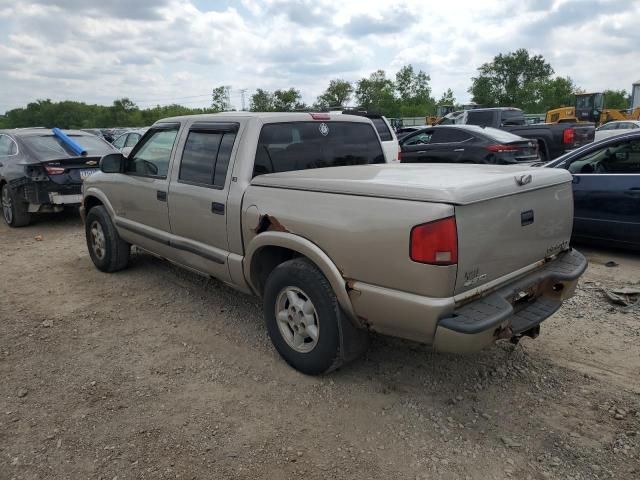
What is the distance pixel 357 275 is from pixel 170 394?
60.1 inches

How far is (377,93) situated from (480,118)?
60.1 metres

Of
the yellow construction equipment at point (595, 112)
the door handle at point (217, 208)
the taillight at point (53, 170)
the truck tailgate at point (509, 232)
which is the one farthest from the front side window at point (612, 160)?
the yellow construction equipment at point (595, 112)

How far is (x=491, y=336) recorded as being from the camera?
2.68m

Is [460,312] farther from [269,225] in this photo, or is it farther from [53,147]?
[53,147]

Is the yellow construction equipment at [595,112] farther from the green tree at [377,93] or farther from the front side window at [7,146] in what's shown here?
the green tree at [377,93]

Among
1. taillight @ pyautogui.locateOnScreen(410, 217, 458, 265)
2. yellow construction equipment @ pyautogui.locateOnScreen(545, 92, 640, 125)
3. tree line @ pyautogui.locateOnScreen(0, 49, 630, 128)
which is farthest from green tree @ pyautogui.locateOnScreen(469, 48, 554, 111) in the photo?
taillight @ pyautogui.locateOnScreen(410, 217, 458, 265)

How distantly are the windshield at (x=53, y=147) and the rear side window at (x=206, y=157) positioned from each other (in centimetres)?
536

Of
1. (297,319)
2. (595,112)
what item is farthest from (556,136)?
(595,112)

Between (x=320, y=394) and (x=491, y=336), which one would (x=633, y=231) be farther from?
(x=320, y=394)

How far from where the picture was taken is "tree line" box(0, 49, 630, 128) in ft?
219

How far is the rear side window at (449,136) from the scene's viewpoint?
421 inches

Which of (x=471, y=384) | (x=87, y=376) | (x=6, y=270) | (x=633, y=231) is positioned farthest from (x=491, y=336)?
(x=6, y=270)

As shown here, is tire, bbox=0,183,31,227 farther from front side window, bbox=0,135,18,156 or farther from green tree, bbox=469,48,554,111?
green tree, bbox=469,48,554,111

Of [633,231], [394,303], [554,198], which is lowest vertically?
[633,231]
